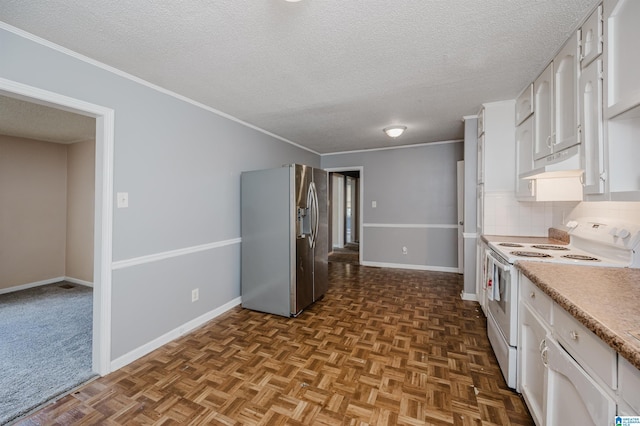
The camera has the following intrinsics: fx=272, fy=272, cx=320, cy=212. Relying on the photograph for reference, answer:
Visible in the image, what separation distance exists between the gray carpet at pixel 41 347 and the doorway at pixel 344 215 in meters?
4.36

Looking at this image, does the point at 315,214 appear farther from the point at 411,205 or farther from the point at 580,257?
the point at 411,205

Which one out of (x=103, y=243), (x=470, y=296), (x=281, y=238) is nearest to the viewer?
(x=103, y=243)

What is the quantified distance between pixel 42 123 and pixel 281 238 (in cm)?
329

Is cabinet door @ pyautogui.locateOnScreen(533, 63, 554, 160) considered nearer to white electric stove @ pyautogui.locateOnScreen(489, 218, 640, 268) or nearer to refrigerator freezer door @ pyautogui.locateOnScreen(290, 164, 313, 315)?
white electric stove @ pyautogui.locateOnScreen(489, 218, 640, 268)

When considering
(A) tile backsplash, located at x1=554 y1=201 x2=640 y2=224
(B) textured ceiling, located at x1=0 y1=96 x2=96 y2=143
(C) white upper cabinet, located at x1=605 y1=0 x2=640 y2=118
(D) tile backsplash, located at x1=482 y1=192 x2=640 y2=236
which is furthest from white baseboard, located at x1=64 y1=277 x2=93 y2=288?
(A) tile backsplash, located at x1=554 y1=201 x2=640 y2=224

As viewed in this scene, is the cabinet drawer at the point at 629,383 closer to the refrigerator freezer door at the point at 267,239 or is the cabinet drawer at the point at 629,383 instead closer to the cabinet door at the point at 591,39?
the cabinet door at the point at 591,39

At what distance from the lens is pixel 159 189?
95.7 inches

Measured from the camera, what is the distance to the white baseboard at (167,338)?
2.12 meters

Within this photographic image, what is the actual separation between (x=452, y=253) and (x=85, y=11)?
17.3 feet

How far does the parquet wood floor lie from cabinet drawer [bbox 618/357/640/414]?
3.43 ft

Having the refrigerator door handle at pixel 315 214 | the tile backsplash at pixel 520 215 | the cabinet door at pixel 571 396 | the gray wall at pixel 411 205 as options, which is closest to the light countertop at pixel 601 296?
the cabinet door at pixel 571 396

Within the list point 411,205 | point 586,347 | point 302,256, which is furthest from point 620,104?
point 411,205

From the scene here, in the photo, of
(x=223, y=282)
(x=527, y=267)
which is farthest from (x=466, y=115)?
(x=223, y=282)

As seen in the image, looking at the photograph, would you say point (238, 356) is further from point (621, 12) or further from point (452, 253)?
Result: point (452, 253)
